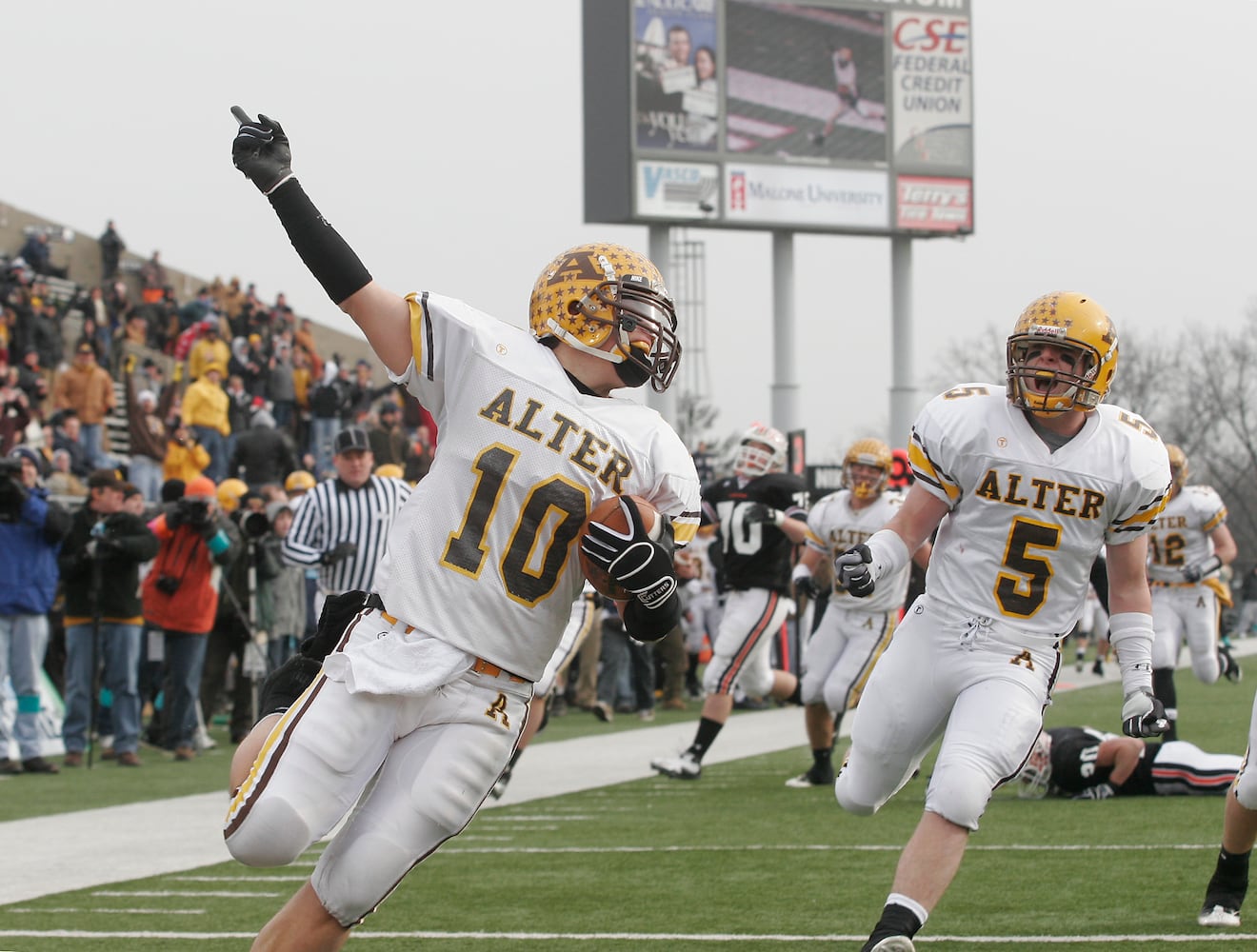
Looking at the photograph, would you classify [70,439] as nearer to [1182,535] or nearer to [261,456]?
[261,456]

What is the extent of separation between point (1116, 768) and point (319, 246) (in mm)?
5919

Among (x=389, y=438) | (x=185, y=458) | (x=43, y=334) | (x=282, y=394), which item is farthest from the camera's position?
(x=282, y=394)

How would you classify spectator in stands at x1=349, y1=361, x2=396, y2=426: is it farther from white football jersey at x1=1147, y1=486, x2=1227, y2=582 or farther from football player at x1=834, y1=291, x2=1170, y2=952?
football player at x1=834, y1=291, x2=1170, y2=952

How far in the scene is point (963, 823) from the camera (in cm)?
459

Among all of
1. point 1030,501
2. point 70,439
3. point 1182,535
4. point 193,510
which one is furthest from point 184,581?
point 1030,501

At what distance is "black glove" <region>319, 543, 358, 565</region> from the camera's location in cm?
909

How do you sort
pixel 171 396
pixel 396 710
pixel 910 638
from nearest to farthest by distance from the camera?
1. pixel 396 710
2. pixel 910 638
3. pixel 171 396

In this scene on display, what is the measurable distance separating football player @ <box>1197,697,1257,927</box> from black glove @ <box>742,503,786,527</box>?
4871mm

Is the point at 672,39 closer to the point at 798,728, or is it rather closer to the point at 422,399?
the point at 798,728

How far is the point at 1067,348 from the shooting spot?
5.08 m

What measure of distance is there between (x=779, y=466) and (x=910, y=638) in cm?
570

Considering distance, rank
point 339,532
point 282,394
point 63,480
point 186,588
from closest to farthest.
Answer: point 339,532, point 186,588, point 63,480, point 282,394

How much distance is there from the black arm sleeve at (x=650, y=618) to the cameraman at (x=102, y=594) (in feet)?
24.1

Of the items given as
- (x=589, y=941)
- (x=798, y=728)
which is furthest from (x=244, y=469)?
(x=589, y=941)
